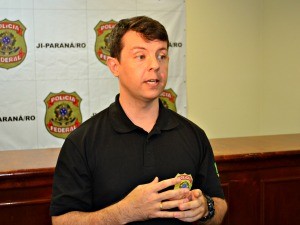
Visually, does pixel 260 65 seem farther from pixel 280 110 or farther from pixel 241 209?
pixel 241 209

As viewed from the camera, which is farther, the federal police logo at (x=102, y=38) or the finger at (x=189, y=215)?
the federal police logo at (x=102, y=38)

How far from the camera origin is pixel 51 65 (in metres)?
3.17

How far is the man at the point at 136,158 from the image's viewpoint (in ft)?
3.75

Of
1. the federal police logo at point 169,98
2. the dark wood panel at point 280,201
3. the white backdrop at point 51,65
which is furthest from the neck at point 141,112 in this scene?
the federal police logo at point 169,98

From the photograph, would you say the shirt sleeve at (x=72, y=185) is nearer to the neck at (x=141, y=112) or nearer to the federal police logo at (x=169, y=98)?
the neck at (x=141, y=112)

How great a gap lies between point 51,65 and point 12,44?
326mm

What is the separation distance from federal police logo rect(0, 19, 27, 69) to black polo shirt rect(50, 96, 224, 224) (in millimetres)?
2043

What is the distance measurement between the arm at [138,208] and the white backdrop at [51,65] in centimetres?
213

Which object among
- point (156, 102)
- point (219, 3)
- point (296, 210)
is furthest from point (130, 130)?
point (219, 3)

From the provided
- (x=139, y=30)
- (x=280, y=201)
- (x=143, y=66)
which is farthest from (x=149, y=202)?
(x=280, y=201)

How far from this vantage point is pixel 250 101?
3.74m

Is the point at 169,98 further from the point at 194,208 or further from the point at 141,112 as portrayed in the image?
the point at 194,208

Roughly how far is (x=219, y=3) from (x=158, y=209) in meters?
2.82

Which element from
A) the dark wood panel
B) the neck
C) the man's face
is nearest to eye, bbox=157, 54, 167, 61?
the man's face
